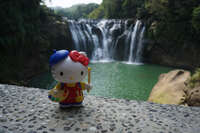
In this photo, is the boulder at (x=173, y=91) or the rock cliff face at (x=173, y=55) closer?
the boulder at (x=173, y=91)

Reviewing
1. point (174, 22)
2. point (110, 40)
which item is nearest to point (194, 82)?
point (174, 22)

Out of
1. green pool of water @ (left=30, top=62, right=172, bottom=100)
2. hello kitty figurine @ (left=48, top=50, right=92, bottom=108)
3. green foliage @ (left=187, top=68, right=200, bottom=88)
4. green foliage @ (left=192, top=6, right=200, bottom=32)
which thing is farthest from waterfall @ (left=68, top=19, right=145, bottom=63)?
hello kitty figurine @ (left=48, top=50, right=92, bottom=108)

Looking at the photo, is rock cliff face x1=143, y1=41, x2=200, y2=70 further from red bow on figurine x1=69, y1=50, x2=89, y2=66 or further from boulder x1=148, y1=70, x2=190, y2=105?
red bow on figurine x1=69, y1=50, x2=89, y2=66

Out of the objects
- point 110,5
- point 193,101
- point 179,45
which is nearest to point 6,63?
point 193,101

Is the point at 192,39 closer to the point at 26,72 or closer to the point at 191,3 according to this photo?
the point at 191,3

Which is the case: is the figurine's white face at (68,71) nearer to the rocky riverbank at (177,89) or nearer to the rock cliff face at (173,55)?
the rocky riverbank at (177,89)

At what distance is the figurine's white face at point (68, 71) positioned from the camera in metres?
2.46

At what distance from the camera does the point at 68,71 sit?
8.07ft

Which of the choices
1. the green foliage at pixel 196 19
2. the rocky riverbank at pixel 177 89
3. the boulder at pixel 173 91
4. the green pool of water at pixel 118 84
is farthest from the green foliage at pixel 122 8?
the rocky riverbank at pixel 177 89

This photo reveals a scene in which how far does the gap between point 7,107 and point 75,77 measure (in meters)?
1.24

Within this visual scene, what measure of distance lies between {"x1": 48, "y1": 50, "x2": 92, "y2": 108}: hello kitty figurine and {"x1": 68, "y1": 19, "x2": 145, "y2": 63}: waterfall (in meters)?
14.6

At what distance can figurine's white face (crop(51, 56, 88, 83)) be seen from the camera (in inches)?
97.0

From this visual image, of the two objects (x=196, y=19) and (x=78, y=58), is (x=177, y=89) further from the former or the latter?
(x=196, y=19)

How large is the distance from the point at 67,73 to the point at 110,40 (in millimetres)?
16961
